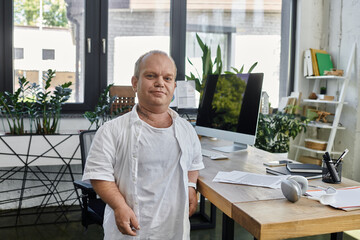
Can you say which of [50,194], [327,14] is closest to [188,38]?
[327,14]

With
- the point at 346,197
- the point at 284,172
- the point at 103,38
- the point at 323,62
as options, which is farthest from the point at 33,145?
the point at 323,62

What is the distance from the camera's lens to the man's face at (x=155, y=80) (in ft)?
4.81

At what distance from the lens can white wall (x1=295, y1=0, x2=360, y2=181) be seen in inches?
164

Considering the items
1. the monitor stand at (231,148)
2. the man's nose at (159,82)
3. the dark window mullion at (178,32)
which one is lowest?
the monitor stand at (231,148)

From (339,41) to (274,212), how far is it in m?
3.72

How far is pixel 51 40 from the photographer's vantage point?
3699 millimetres

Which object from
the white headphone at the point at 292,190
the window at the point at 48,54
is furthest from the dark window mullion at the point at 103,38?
the white headphone at the point at 292,190

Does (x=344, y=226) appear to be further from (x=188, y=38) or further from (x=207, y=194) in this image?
(x=188, y=38)

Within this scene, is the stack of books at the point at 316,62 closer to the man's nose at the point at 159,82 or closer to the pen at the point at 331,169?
the pen at the point at 331,169

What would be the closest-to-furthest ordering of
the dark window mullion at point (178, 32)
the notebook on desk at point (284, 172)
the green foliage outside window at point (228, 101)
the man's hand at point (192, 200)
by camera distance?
1. the man's hand at point (192, 200)
2. the notebook on desk at point (284, 172)
3. the green foliage outside window at point (228, 101)
4. the dark window mullion at point (178, 32)

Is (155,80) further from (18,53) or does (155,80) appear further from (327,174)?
(18,53)

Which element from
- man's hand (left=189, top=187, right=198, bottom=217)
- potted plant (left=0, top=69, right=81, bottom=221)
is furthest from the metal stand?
man's hand (left=189, top=187, right=198, bottom=217)

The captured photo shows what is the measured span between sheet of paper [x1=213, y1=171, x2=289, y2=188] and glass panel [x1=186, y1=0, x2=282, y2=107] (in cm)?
252

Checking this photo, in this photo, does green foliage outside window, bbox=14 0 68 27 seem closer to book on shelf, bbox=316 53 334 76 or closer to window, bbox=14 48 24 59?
window, bbox=14 48 24 59
